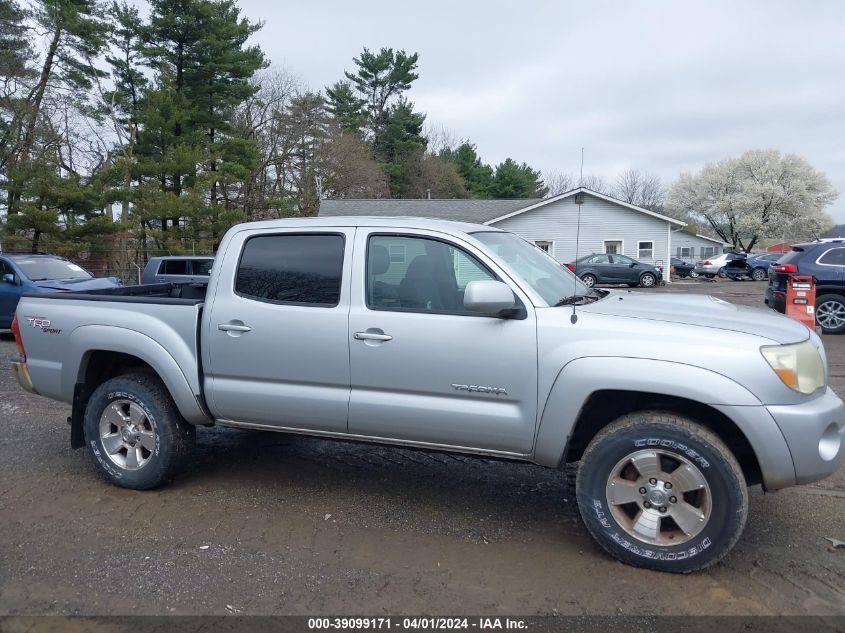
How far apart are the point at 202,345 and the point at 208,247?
2620 centimetres

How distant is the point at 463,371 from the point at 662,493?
4.01 ft

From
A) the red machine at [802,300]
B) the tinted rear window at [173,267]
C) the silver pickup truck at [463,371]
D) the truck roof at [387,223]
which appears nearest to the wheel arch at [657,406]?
the silver pickup truck at [463,371]

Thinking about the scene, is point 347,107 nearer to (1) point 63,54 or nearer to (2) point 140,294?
(1) point 63,54

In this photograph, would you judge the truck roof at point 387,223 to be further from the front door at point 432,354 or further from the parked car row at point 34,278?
the parked car row at point 34,278

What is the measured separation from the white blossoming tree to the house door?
28432 mm

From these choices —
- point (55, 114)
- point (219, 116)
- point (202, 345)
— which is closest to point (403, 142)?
point (219, 116)

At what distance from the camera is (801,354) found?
11.3 feet

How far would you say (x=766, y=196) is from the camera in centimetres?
5775

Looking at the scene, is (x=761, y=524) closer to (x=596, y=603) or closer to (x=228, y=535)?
(x=596, y=603)

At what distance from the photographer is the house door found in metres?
36.2

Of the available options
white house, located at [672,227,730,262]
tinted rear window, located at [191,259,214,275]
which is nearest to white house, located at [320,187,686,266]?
tinted rear window, located at [191,259,214,275]

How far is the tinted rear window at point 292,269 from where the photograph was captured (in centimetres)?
428

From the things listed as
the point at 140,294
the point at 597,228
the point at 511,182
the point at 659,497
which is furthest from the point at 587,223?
the point at 659,497

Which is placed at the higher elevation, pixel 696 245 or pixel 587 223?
pixel 696 245
